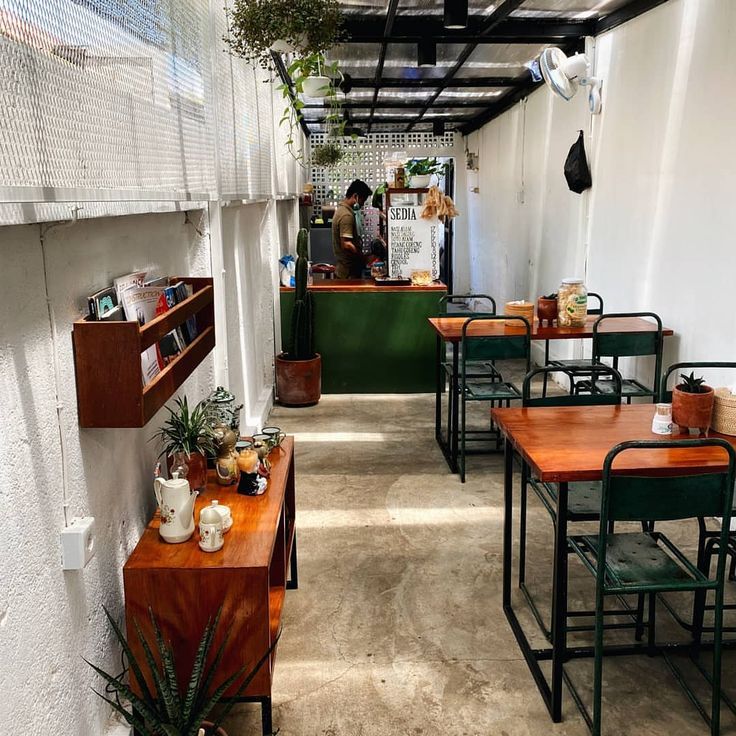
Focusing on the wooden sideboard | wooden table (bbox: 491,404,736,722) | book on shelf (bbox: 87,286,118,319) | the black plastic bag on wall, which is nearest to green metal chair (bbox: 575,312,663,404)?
wooden table (bbox: 491,404,736,722)

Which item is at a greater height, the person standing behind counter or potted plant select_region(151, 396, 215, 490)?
the person standing behind counter

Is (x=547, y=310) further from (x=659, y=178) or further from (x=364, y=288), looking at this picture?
(x=364, y=288)

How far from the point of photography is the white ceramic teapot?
2.09 meters

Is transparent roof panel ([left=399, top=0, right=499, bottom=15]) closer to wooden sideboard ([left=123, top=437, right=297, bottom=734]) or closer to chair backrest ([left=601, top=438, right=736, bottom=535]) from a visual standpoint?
chair backrest ([left=601, top=438, right=736, bottom=535])

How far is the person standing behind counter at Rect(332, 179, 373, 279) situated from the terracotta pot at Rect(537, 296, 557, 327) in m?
3.61

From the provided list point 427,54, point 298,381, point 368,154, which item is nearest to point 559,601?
point 298,381

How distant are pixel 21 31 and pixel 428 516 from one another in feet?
10.2

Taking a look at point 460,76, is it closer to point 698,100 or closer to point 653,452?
point 698,100

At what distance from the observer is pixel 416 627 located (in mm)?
2875

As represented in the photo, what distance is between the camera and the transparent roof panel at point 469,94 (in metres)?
8.32

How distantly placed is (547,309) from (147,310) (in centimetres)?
296

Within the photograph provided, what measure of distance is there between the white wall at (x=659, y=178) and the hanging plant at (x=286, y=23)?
6.93ft

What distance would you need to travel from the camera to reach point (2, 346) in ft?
4.55

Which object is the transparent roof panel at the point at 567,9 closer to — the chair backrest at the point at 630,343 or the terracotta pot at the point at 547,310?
the terracotta pot at the point at 547,310
